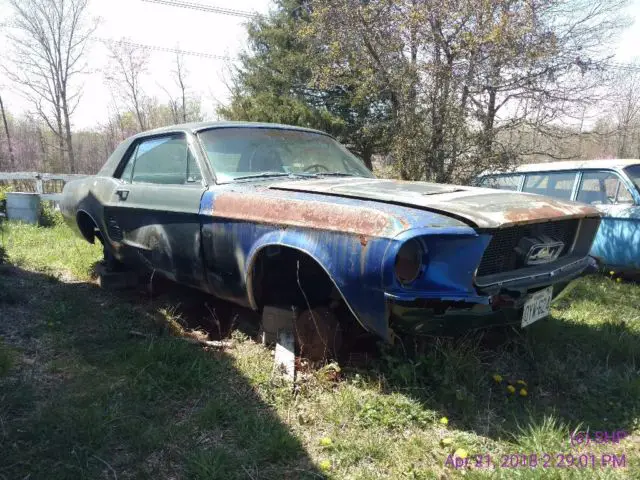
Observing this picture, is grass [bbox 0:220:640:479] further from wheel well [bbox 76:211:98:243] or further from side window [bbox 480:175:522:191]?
side window [bbox 480:175:522:191]

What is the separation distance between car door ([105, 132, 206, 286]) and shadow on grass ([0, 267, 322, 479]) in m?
0.54

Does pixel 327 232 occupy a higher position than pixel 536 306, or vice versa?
pixel 327 232

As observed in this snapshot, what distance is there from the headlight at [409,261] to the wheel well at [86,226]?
3613mm

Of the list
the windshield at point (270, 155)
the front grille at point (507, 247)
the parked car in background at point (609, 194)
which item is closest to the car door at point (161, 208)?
the windshield at point (270, 155)

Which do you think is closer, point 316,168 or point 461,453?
point 461,453

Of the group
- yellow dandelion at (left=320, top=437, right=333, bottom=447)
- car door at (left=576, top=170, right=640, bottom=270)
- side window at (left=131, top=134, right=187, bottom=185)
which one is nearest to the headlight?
yellow dandelion at (left=320, top=437, right=333, bottom=447)

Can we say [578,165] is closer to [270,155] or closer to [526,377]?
[526,377]

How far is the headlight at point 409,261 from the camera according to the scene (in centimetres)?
214

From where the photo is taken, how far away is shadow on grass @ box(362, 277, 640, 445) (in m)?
2.34

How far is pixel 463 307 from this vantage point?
2156 millimetres

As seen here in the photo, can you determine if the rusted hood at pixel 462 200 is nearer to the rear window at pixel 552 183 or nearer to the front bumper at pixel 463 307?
the front bumper at pixel 463 307

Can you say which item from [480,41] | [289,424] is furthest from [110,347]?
[480,41]

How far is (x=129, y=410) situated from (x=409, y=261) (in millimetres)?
1615

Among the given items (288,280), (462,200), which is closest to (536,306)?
(462,200)
